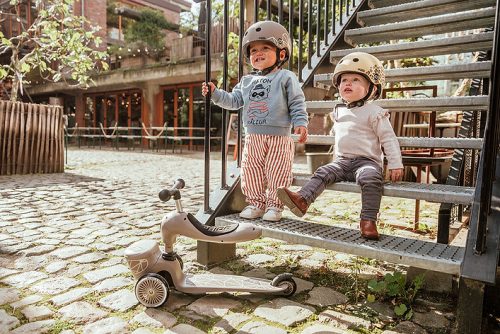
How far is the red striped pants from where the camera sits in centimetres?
243

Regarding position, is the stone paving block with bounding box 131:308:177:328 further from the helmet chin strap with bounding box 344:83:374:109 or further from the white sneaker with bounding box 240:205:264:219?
the helmet chin strap with bounding box 344:83:374:109

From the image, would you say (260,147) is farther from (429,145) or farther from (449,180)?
(449,180)

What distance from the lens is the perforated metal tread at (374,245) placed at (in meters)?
1.56

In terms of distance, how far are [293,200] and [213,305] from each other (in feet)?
2.21

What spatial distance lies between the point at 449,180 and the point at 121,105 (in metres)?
20.4

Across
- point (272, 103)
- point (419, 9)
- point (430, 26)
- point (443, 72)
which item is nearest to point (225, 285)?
point (272, 103)

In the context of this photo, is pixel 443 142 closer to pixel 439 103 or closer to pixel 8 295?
pixel 439 103

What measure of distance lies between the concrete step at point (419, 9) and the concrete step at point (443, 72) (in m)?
0.94

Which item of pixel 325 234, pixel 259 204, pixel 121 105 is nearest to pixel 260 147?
pixel 259 204

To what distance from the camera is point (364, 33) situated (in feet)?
11.5

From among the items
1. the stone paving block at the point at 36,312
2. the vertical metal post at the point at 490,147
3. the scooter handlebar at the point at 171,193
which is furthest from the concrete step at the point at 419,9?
the stone paving block at the point at 36,312

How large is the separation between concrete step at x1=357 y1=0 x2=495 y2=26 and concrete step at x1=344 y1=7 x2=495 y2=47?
23cm

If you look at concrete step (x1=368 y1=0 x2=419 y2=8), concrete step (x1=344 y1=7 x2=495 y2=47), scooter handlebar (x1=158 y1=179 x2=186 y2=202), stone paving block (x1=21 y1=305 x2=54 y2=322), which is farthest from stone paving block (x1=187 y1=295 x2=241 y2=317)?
concrete step (x1=368 y1=0 x2=419 y2=8)

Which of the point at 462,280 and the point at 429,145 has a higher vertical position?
the point at 429,145
